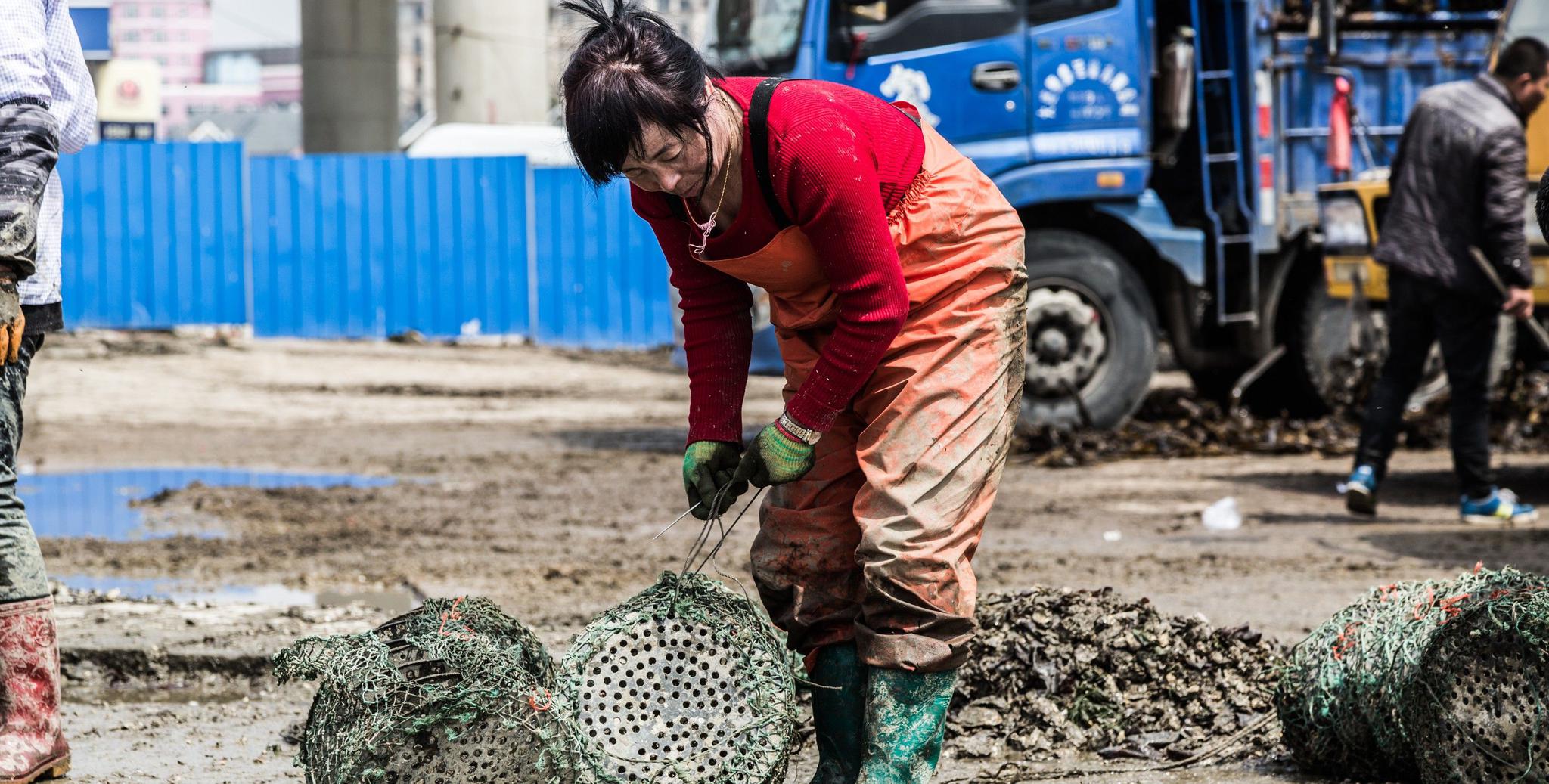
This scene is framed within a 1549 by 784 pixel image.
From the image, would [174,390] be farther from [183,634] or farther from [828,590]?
[828,590]

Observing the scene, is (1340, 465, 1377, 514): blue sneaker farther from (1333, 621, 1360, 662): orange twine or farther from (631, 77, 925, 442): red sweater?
(631, 77, 925, 442): red sweater

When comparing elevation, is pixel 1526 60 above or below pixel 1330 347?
above

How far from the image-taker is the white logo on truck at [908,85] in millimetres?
9125

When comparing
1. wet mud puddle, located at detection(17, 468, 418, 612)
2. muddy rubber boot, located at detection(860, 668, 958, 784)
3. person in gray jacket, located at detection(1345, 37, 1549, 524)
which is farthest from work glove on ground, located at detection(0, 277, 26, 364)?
person in gray jacket, located at detection(1345, 37, 1549, 524)

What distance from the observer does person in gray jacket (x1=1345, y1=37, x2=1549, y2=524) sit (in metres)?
6.47

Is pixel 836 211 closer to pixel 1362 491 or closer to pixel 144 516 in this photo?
pixel 1362 491

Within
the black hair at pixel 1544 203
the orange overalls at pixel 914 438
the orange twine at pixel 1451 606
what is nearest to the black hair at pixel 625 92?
the orange overalls at pixel 914 438

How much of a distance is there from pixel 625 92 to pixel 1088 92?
7289 mm

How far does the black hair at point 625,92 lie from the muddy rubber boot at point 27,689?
173 cm

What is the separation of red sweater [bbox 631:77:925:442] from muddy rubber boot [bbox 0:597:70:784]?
1646 mm

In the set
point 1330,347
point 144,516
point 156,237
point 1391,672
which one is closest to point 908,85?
point 1330,347

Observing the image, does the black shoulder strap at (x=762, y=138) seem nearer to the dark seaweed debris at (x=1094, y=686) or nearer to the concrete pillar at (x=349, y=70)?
the dark seaweed debris at (x=1094, y=686)

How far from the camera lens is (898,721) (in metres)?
2.91

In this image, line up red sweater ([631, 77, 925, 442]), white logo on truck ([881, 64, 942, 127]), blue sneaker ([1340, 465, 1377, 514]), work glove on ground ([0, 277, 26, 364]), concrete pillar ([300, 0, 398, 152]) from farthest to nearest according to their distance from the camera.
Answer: concrete pillar ([300, 0, 398, 152]), white logo on truck ([881, 64, 942, 127]), blue sneaker ([1340, 465, 1377, 514]), work glove on ground ([0, 277, 26, 364]), red sweater ([631, 77, 925, 442])
